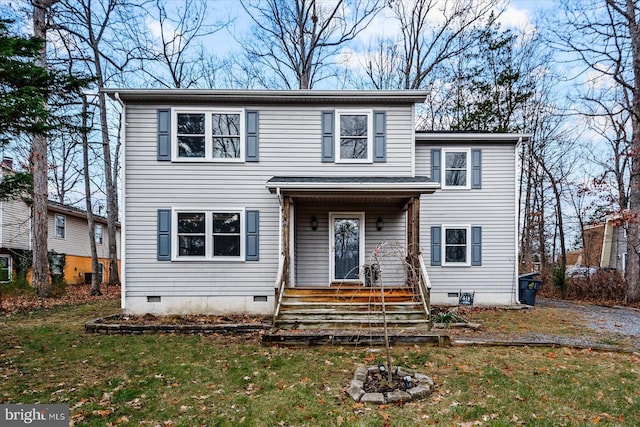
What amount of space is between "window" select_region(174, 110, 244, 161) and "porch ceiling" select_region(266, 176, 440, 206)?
161 cm

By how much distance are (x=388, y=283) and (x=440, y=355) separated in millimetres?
4155

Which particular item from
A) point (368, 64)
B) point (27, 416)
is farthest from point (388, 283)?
point (368, 64)

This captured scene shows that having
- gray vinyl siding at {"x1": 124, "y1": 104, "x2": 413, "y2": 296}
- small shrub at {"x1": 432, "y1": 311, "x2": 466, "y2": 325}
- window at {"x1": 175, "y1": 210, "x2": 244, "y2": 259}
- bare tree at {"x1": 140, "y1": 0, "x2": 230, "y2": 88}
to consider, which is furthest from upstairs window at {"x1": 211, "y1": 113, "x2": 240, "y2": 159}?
bare tree at {"x1": 140, "y1": 0, "x2": 230, "y2": 88}

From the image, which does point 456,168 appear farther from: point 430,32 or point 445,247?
point 430,32

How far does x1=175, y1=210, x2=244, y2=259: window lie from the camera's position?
31.6 ft

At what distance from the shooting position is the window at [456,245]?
11352mm

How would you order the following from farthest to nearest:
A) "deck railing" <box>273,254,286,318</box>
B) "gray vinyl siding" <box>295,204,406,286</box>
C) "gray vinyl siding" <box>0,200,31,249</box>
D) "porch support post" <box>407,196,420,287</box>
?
"gray vinyl siding" <box>0,200,31,249</box>
"gray vinyl siding" <box>295,204,406,286</box>
"porch support post" <box>407,196,420,287</box>
"deck railing" <box>273,254,286,318</box>

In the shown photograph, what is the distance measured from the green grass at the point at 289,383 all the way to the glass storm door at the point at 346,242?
12.7 feet

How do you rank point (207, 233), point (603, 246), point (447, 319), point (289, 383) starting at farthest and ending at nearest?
point (603, 246), point (207, 233), point (447, 319), point (289, 383)

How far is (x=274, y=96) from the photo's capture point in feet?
31.8

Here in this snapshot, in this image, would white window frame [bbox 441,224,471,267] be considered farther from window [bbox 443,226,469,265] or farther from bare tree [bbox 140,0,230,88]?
bare tree [bbox 140,0,230,88]

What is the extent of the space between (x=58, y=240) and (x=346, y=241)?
16.5 meters

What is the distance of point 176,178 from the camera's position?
9.69 m

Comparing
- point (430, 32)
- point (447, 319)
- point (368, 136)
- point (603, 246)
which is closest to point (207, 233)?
point (368, 136)
